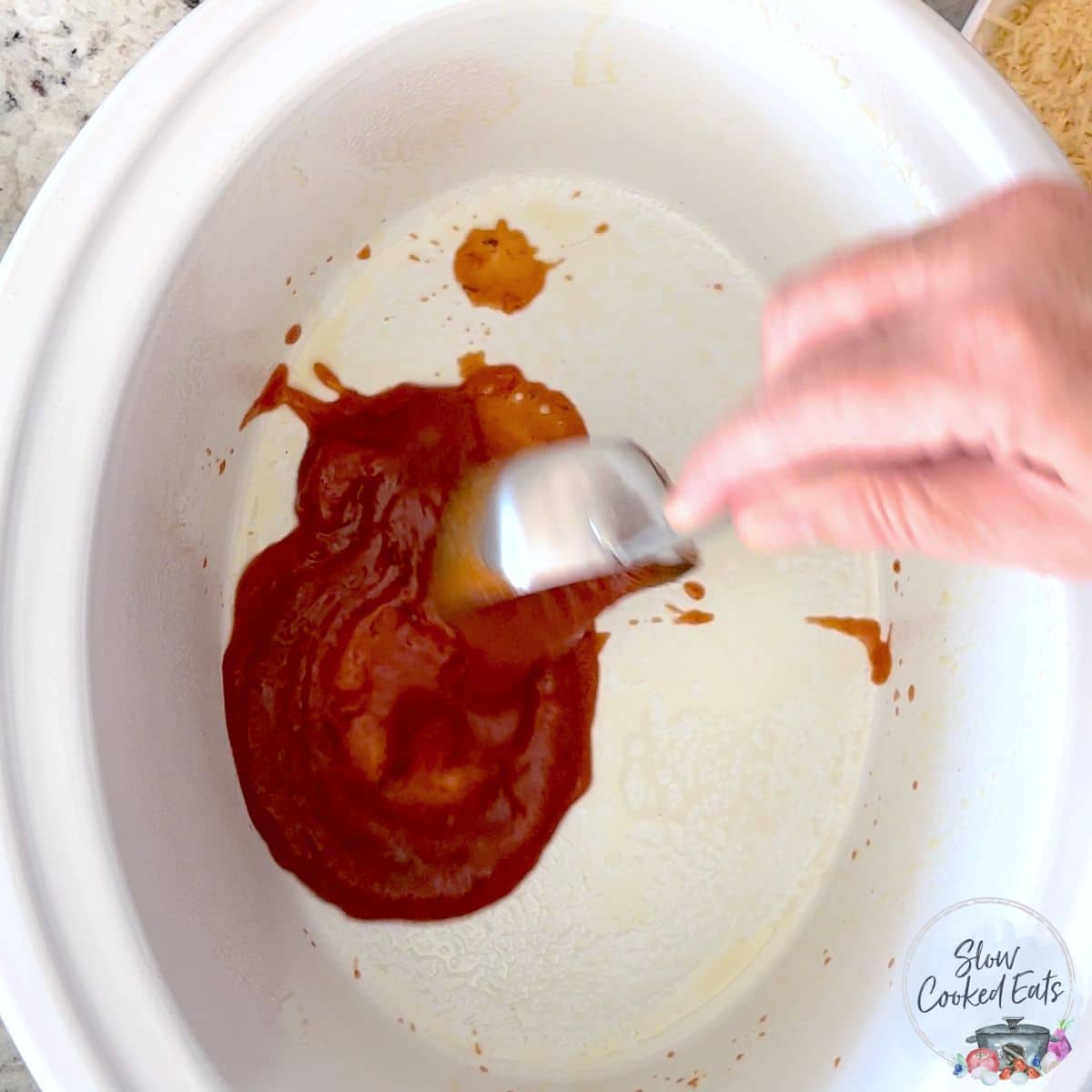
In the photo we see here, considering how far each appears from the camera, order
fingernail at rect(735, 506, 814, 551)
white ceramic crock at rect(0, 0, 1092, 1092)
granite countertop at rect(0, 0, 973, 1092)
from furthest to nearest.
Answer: granite countertop at rect(0, 0, 973, 1092) < white ceramic crock at rect(0, 0, 1092, 1092) < fingernail at rect(735, 506, 814, 551)

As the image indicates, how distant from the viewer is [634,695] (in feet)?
3.02

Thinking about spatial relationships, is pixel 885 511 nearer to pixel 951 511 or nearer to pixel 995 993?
pixel 951 511

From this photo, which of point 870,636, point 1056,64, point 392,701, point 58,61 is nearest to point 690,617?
point 870,636

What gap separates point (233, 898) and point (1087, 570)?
651mm

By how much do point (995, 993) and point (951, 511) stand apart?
0.40 meters

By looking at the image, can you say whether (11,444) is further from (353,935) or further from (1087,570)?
(1087,570)

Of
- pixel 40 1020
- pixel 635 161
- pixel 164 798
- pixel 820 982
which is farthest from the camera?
pixel 635 161

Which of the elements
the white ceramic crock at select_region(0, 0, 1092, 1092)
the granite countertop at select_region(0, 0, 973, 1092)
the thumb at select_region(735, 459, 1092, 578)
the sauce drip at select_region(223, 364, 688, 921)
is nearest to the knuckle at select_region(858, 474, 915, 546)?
the thumb at select_region(735, 459, 1092, 578)

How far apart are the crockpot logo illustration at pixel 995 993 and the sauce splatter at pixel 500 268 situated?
25.9 inches

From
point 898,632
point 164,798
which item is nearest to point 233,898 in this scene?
point 164,798

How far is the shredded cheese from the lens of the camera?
0.88m

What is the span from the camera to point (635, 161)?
93cm

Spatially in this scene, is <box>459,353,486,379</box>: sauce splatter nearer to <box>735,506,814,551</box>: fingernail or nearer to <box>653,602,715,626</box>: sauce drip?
<box>653,602,715,626</box>: sauce drip

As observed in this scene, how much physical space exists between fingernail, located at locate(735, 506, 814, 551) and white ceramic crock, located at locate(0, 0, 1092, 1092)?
10.3 inches
